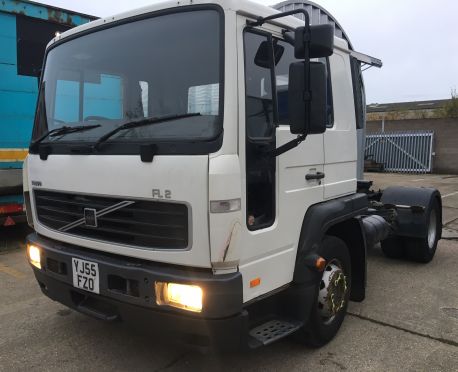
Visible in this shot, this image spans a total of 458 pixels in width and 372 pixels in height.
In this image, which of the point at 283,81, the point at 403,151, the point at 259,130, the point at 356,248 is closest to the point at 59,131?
the point at 259,130

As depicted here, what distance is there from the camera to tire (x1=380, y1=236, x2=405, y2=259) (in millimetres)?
5629

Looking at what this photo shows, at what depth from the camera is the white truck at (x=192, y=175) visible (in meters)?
2.39

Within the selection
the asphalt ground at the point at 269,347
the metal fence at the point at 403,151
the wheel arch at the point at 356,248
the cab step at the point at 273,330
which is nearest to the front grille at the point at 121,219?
the asphalt ground at the point at 269,347

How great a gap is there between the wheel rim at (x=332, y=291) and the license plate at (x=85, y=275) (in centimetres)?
158

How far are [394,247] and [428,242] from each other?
41cm

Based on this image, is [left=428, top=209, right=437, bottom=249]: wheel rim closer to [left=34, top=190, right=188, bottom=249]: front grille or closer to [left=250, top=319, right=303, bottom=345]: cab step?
[left=250, top=319, right=303, bottom=345]: cab step

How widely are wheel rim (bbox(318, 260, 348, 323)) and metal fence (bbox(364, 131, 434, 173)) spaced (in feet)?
56.9

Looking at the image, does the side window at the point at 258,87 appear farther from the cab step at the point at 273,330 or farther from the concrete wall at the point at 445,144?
the concrete wall at the point at 445,144

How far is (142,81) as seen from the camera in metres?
2.73

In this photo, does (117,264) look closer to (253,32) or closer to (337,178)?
(253,32)

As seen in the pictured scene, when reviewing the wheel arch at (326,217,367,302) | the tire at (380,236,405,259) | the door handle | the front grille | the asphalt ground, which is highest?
the door handle

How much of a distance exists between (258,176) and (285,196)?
307mm

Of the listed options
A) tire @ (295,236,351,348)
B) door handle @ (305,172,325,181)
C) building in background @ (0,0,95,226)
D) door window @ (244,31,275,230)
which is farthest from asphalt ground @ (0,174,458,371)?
building in background @ (0,0,95,226)

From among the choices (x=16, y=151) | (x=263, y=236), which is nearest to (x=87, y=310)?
(x=263, y=236)
